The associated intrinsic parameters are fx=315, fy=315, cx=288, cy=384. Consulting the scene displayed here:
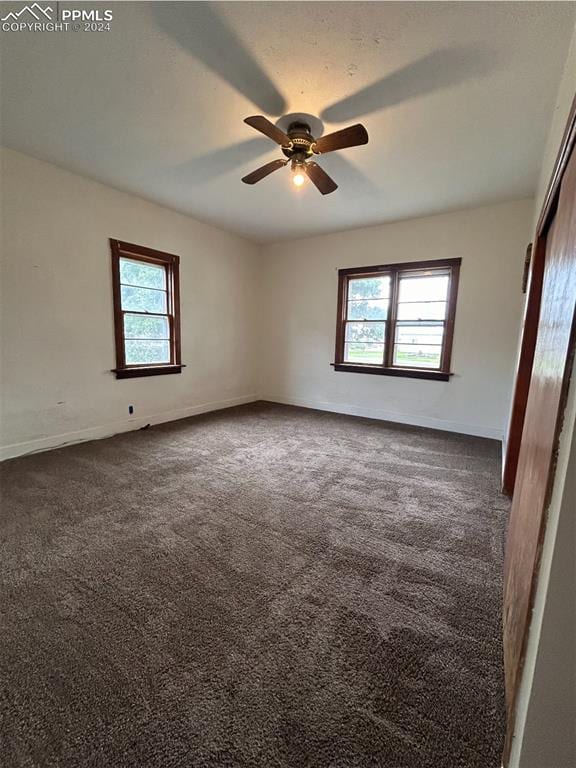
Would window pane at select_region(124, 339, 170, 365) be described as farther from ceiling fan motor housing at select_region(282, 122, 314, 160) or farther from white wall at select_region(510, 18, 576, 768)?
white wall at select_region(510, 18, 576, 768)

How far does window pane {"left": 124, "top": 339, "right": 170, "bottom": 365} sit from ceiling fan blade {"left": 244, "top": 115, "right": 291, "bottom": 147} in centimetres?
282

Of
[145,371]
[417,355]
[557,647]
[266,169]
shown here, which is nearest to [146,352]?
[145,371]

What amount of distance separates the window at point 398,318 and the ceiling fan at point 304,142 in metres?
2.17

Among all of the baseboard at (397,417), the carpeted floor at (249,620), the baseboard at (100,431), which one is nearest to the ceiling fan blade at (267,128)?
the carpeted floor at (249,620)

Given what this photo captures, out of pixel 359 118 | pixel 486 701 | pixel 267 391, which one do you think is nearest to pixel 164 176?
pixel 359 118

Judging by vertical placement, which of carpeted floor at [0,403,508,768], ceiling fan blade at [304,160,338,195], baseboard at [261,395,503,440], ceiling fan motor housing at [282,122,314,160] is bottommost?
carpeted floor at [0,403,508,768]

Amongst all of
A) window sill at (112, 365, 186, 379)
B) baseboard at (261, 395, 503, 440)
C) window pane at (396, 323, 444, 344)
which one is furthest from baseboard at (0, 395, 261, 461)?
window pane at (396, 323, 444, 344)

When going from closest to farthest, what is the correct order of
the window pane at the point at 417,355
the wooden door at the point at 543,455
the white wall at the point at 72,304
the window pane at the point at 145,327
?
the wooden door at the point at 543,455
the white wall at the point at 72,304
the window pane at the point at 145,327
the window pane at the point at 417,355

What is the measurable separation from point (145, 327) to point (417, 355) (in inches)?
145

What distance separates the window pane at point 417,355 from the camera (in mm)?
4257

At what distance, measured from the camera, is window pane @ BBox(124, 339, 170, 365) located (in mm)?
3922

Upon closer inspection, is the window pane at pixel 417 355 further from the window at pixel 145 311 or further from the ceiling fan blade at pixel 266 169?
the window at pixel 145 311

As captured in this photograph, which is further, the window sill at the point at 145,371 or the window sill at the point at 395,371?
the window sill at the point at 395,371

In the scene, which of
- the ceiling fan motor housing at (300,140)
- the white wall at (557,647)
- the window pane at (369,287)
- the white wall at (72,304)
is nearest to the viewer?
the white wall at (557,647)
